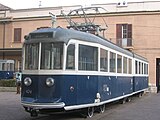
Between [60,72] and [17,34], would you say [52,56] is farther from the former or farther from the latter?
[17,34]

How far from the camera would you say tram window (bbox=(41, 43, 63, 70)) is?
1155 centimetres

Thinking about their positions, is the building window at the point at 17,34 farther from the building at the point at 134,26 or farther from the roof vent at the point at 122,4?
the roof vent at the point at 122,4

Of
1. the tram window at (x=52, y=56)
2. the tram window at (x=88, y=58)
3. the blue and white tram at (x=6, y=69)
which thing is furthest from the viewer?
the blue and white tram at (x=6, y=69)

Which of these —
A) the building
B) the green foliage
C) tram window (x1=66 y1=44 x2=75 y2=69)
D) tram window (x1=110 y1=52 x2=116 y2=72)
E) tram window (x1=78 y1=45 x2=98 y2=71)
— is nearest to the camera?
tram window (x1=66 y1=44 x2=75 y2=69)

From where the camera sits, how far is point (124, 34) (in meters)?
37.6

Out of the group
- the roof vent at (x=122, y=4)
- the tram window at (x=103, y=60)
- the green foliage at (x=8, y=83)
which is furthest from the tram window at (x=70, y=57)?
the roof vent at (x=122, y=4)

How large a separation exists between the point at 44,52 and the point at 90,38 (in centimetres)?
213

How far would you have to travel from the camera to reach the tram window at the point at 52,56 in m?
11.5

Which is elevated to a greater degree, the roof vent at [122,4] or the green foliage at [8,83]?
the roof vent at [122,4]

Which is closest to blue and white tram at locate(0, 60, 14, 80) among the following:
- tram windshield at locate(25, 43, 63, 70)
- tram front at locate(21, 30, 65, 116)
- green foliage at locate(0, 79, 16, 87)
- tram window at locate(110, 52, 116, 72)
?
green foliage at locate(0, 79, 16, 87)

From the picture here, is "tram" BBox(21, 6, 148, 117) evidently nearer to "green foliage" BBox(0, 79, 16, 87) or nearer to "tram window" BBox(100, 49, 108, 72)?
"tram window" BBox(100, 49, 108, 72)

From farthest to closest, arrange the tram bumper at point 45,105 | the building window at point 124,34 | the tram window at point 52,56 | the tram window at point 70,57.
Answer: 1. the building window at point 124,34
2. the tram window at point 70,57
3. the tram window at point 52,56
4. the tram bumper at point 45,105

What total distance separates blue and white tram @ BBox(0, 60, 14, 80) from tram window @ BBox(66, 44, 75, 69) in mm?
30240

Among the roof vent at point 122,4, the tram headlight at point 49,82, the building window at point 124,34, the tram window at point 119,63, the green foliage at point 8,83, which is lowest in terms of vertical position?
the green foliage at point 8,83
